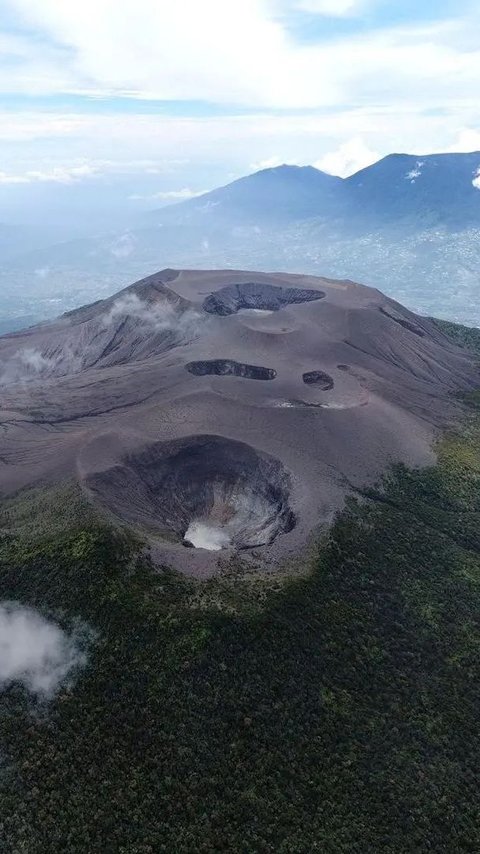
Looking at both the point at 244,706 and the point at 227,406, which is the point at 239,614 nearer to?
the point at 244,706

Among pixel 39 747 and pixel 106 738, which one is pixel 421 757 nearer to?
pixel 106 738

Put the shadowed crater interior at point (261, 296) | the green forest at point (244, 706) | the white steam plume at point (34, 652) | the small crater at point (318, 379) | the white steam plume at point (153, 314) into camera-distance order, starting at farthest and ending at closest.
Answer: the shadowed crater interior at point (261, 296) → the white steam plume at point (153, 314) → the small crater at point (318, 379) → the white steam plume at point (34, 652) → the green forest at point (244, 706)

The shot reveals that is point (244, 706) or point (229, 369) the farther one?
point (229, 369)

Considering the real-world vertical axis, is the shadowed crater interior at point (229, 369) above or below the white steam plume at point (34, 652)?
above

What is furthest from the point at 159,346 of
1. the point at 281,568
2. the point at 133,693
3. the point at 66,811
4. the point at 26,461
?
the point at 66,811

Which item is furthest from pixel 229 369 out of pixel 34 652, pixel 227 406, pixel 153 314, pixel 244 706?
pixel 244 706

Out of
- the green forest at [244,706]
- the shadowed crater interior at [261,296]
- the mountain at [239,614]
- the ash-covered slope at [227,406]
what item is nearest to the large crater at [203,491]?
the ash-covered slope at [227,406]

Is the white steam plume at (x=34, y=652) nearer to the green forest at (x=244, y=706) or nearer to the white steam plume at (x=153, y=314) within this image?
the green forest at (x=244, y=706)
